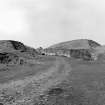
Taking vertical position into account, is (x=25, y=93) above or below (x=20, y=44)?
below

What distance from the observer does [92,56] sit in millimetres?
105812

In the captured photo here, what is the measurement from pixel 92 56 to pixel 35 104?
300ft

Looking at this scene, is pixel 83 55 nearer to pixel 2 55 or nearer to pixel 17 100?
pixel 2 55

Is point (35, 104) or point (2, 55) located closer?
point (35, 104)

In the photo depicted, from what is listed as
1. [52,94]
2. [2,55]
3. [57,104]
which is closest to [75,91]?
[52,94]

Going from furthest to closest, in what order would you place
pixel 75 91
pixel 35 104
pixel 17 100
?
pixel 75 91
pixel 17 100
pixel 35 104

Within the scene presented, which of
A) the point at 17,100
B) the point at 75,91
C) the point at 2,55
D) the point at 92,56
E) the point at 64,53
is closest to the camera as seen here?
the point at 17,100

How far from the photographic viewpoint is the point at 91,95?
20.3 m

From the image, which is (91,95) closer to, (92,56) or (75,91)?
(75,91)

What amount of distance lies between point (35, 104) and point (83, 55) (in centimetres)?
9569

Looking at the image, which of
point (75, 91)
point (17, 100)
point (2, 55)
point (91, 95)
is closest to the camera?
point (17, 100)

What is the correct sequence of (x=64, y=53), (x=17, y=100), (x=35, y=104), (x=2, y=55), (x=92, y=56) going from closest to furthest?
(x=35, y=104) < (x=17, y=100) < (x=2, y=55) < (x=92, y=56) < (x=64, y=53)

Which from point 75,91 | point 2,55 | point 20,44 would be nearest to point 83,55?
point 20,44

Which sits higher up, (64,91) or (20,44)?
(20,44)
